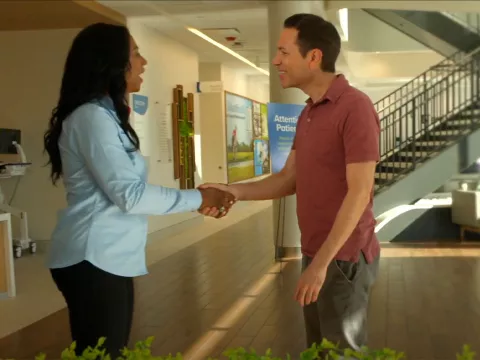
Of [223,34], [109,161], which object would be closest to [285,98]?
[223,34]

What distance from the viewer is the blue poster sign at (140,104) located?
8719 millimetres

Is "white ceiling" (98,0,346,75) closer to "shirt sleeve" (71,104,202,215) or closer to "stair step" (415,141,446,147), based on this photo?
"stair step" (415,141,446,147)

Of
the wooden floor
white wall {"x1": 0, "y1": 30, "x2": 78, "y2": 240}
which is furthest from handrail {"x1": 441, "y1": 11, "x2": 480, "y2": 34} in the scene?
white wall {"x1": 0, "y1": 30, "x2": 78, "y2": 240}

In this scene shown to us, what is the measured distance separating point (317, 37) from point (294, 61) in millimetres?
94

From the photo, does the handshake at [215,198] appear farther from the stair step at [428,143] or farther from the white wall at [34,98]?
the stair step at [428,143]

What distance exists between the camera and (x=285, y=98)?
25.6ft

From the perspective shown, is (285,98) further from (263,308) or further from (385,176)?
(263,308)

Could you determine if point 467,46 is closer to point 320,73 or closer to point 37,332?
point 37,332

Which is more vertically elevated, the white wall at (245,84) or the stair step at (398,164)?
the white wall at (245,84)

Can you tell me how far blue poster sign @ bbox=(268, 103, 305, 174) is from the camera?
22.5 ft

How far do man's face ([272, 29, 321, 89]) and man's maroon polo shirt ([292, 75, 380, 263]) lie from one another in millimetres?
81

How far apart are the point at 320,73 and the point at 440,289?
14.9ft

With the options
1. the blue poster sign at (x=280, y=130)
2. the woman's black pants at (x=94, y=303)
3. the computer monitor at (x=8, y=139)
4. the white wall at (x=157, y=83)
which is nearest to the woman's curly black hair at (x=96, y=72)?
the woman's black pants at (x=94, y=303)

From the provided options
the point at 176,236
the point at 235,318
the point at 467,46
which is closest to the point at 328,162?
the point at 235,318
